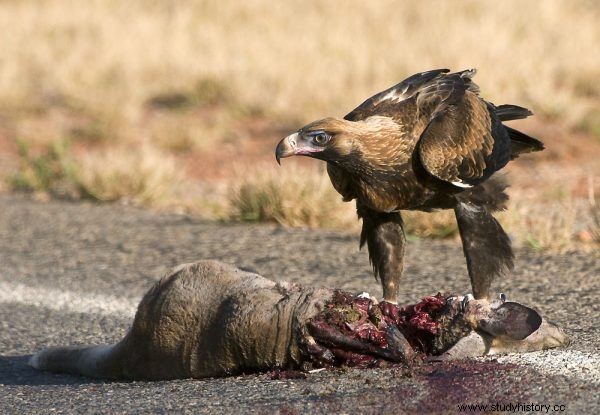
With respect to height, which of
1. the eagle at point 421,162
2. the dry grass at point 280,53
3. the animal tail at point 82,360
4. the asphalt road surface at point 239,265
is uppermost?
the dry grass at point 280,53

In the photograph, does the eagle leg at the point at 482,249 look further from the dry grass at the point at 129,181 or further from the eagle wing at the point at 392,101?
the dry grass at the point at 129,181

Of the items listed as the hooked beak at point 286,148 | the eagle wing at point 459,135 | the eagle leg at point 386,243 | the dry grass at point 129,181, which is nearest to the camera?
the hooked beak at point 286,148

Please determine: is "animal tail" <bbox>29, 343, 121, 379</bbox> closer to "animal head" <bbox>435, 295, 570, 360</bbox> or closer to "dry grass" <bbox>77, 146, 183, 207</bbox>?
"animal head" <bbox>435, 295, 570, 360</bbox>

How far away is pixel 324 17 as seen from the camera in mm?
27672

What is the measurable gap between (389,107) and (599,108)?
11.5m

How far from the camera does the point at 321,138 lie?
624cm

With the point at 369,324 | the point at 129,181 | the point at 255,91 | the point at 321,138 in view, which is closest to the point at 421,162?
the point at 321,138

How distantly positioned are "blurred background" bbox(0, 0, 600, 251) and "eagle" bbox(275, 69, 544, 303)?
102 inches

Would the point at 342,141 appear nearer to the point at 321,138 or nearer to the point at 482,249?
the point at 321,138

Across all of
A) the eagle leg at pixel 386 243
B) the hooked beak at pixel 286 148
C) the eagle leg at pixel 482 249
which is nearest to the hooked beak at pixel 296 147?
the hooked beak at pixel 286 148

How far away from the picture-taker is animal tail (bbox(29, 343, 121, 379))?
670 cm

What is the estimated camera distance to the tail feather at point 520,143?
7703mm

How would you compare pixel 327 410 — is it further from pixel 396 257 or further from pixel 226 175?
pixel 226 175

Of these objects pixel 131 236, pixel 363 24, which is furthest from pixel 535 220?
pixel 363 24
